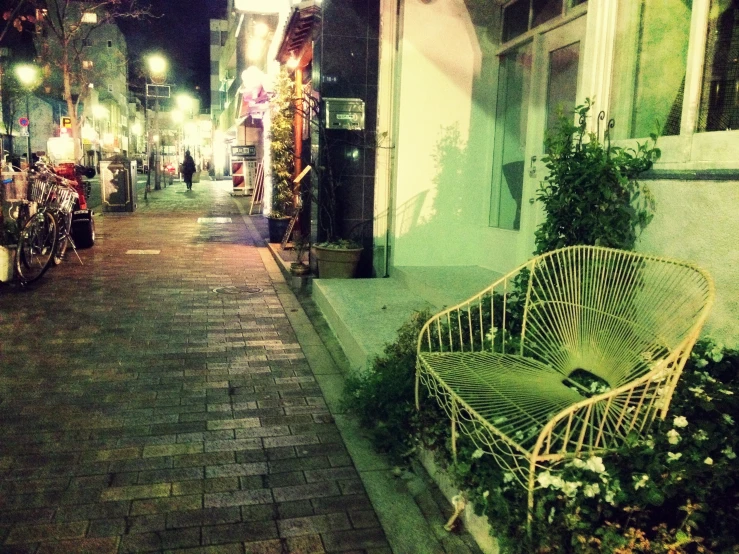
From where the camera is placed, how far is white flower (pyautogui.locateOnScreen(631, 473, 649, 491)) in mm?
2293

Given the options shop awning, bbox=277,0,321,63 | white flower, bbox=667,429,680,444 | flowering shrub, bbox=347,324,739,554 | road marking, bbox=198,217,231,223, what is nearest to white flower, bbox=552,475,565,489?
flowering shrub, bbox=347,324,739,554

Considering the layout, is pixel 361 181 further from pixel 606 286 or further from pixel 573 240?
pixel 606 286

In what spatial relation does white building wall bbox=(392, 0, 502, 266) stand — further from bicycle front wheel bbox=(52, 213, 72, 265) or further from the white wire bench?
bicycle front wheel bbox=(52, 213, 72, 265)

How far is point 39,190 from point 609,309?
27.3ft

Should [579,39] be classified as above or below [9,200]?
above

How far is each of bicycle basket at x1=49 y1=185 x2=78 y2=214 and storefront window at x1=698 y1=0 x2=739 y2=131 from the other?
8.52m

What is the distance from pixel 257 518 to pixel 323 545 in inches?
15.2

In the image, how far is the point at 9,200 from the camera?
29.8 ft

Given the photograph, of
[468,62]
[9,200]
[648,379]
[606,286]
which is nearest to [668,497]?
[648,379]

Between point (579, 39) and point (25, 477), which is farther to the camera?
point (579, 39)

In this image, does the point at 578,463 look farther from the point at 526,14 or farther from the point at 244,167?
the point at 244,167

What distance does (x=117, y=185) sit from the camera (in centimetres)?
1819

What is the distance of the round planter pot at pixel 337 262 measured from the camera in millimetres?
7777

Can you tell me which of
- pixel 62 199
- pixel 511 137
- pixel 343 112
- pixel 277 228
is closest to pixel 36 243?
pixel 62 199
